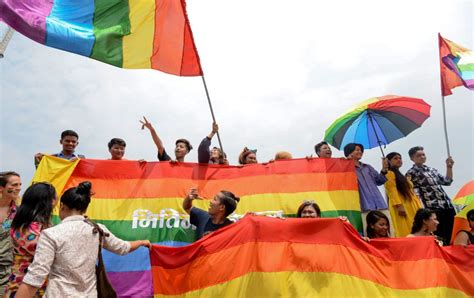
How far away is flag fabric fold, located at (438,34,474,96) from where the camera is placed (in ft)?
24.3

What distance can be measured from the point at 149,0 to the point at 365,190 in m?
4.10

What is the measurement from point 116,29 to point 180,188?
2.38 m

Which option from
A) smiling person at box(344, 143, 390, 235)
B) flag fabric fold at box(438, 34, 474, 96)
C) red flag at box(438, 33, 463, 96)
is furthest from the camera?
red flag at box(438, 33, 463, 96)

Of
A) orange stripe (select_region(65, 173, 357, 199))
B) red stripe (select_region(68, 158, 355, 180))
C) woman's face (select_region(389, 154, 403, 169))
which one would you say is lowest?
orange stripe (select_region(65, 173, 357, 199))

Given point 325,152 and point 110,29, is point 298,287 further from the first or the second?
point 110,29

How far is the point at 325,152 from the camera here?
6.61m

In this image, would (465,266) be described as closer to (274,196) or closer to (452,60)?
(274,196)

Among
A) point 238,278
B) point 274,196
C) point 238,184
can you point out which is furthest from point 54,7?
point 238,278

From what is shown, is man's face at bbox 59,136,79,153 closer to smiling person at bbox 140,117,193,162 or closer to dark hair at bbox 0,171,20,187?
smiling person at bbox 140,117,193,162

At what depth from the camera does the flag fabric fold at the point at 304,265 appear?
4.20m

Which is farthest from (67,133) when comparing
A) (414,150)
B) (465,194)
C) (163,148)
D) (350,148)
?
(465,194)

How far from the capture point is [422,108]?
7.01 metres

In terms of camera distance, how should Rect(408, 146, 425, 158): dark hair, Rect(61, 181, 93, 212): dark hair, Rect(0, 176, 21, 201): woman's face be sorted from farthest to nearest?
Rect(408, 146, 425, 158): dark hair, Rect(0, 176, 21, 201): woman's face, Rect(61, 181, 93, 212): dark hair

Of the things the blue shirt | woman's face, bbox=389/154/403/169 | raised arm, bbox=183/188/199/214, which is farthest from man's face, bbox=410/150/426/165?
raised arm, bbox=183/188/199/214
